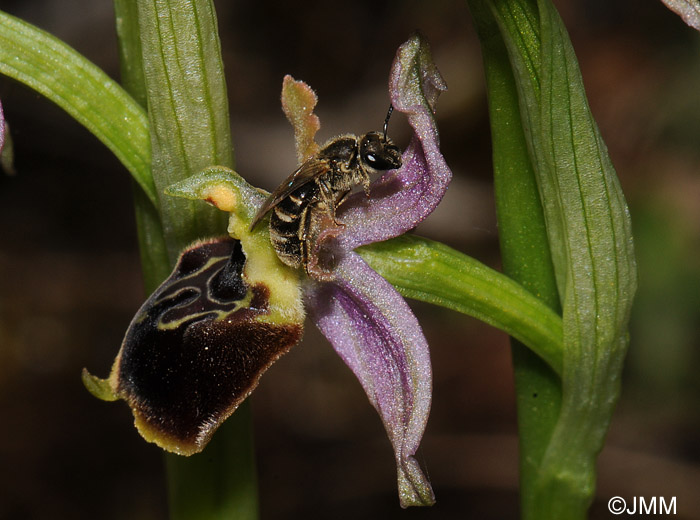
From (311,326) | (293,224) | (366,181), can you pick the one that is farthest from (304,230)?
(311,326)

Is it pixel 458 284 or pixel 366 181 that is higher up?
pixel 366 181

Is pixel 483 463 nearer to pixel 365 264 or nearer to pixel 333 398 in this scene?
pixel 333 398

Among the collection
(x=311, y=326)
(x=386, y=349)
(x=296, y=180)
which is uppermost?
(x=311, y=326)

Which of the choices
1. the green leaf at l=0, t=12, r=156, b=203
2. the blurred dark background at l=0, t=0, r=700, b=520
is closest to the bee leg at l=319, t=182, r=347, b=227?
the green leaf at l=0, t=12, r=156, b=203

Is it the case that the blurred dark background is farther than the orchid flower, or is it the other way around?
the blurred dark background

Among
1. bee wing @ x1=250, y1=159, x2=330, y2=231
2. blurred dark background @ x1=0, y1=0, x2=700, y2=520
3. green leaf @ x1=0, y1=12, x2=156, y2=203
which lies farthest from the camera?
blurred dark background @ x1=0, y1=0, x2=700, y2=520

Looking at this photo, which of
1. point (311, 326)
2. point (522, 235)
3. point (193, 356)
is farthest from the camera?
point (311, 326)

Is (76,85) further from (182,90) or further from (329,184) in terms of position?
(329,184)

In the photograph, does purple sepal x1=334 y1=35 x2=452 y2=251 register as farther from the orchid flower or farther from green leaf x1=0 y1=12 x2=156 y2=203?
green leaf x1=0 y1=12 x2=156 y2=203
